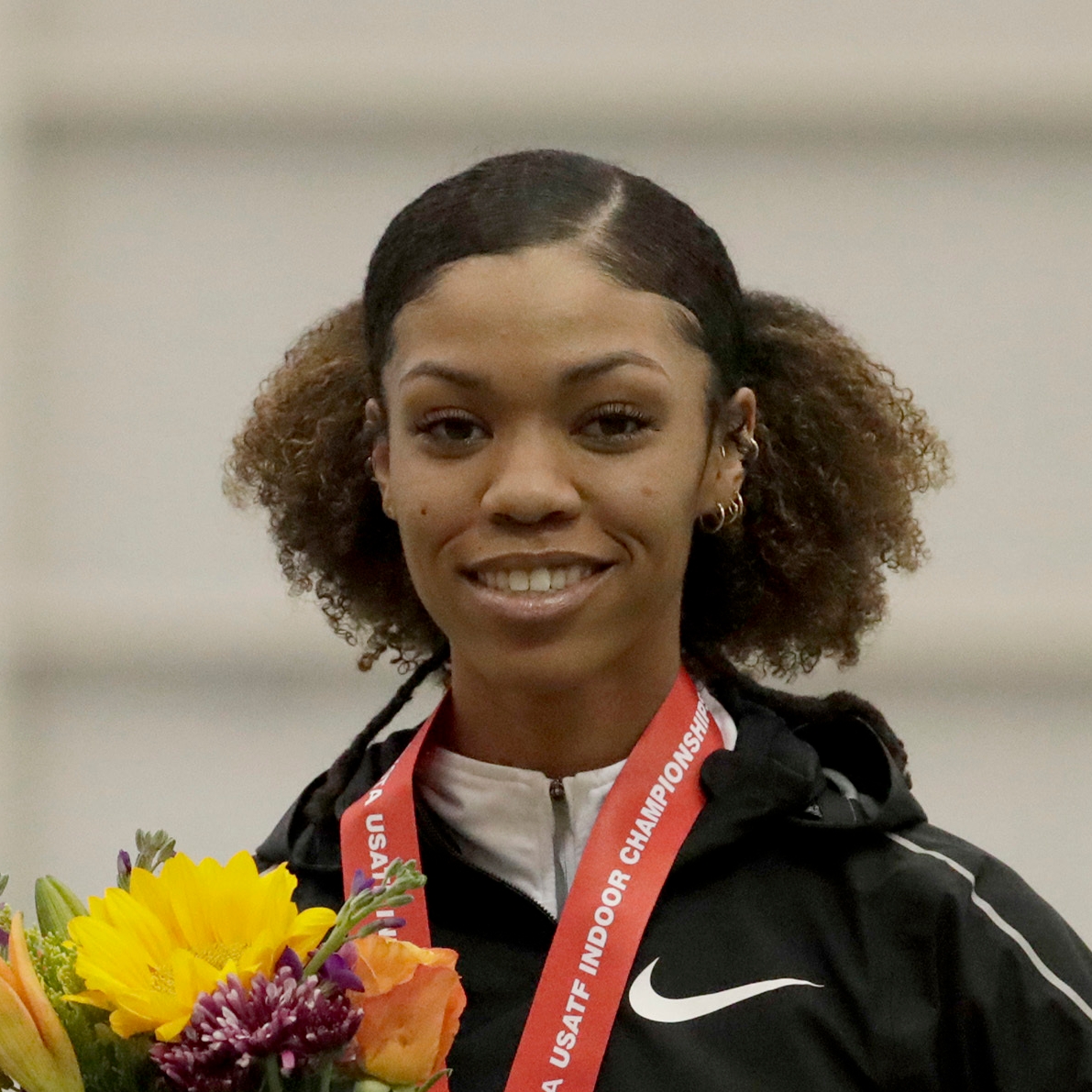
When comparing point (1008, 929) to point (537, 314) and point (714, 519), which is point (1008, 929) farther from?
point (537, 314)

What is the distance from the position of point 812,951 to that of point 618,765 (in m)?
0.26

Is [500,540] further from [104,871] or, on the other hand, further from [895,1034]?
[104,871]

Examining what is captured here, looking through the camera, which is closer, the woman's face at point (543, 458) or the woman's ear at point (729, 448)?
the woman's face at point (543, 458)

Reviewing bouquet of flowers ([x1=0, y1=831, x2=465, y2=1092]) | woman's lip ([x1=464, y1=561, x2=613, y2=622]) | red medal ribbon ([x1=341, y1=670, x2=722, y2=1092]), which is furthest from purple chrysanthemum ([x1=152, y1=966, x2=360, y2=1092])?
woman's lip ([x1=464, y1=561, x2=613, y2=622])

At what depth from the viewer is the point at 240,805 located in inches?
150

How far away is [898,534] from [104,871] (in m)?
2.23

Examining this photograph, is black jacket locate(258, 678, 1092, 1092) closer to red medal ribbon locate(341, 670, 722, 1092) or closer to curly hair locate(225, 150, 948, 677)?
red medal ribbon locate(341, 670, 722, 1092)

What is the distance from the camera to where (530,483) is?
1.65 m

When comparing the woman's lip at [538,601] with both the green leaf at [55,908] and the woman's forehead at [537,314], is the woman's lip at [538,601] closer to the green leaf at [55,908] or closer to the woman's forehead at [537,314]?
the woman's forehead at [537,314]

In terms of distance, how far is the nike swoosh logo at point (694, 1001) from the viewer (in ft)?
5.42

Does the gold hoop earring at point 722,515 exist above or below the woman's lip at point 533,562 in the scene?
above

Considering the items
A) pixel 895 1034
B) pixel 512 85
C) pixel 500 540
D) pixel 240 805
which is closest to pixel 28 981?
pixel 500 540

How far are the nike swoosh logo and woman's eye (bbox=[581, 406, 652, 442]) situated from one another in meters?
0.48

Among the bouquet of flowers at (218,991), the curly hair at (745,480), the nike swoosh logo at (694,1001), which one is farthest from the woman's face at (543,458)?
the bouquet of flowers at (218,991)
